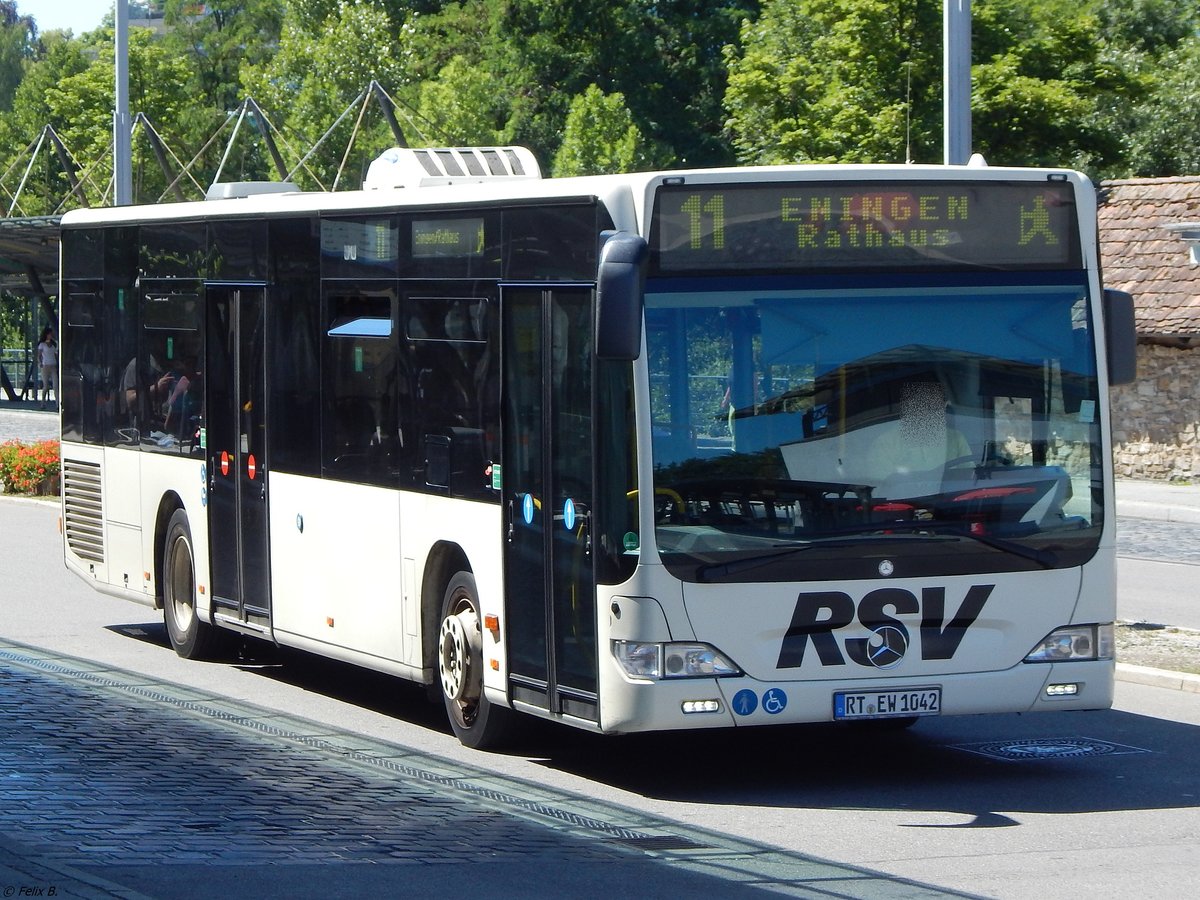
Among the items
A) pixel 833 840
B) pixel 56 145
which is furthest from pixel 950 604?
pixel 56 145

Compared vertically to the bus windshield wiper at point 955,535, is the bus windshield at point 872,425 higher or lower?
higher

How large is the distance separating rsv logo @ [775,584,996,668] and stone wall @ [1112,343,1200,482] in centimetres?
2345

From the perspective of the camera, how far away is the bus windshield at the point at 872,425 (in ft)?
29.3

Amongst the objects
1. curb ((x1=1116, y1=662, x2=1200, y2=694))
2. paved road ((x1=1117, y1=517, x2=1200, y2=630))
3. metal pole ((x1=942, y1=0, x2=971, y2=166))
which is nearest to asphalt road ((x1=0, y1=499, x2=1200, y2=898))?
curb ((x1=1116, y1=662, x2=1200, y2=694))

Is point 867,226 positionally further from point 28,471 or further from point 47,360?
point 47,360

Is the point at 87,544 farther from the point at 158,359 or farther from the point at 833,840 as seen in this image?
the point at 833,840

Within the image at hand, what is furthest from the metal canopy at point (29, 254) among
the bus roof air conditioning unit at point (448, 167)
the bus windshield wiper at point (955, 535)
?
the bus windshield wiper at point (955, 535)

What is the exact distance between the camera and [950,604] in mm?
9273

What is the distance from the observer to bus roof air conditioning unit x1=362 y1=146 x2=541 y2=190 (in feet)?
40.4

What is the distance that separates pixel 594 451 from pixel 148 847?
8.52ft

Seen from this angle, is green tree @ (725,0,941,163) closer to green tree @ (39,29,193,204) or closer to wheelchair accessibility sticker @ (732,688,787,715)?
green tree @ (39,29,193,204)

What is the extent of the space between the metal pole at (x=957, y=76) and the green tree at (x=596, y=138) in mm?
33206

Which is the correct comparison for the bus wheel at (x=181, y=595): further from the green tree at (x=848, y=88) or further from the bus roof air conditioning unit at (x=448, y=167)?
the green tree at (x=848, y=88)

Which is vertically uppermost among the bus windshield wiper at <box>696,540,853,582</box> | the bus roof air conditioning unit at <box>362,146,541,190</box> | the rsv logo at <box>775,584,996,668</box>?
the bus roof air conditioning unit at <box>362,146,541,190</box>
